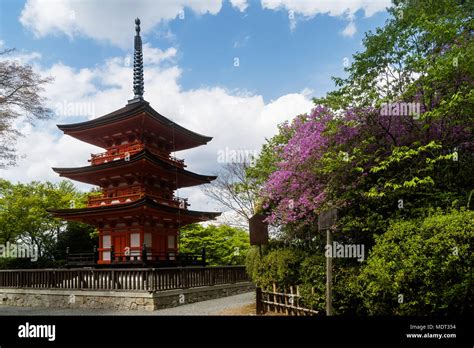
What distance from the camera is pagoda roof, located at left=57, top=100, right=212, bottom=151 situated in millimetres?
18241

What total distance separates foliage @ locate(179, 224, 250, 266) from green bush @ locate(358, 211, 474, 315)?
56.7ft

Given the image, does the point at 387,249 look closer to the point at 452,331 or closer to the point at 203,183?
the point at 452,331

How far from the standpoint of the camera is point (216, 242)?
83.4 ft

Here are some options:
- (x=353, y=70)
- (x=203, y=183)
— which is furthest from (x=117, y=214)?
(x=353, y=70)

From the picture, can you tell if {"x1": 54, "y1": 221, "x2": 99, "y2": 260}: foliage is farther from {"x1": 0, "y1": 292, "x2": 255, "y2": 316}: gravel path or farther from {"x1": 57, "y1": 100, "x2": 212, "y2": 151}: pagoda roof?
{"x1": 0, "y1": 292, "x2": 255, "y2": 316}: gravel path

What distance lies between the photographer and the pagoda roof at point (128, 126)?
59.8 ft

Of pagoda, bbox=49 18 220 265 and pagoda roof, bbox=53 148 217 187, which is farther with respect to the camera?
pagoda, bbox=49 18 220 265

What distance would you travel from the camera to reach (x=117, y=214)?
18.3m

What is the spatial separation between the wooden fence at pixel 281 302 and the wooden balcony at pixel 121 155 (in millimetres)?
10621

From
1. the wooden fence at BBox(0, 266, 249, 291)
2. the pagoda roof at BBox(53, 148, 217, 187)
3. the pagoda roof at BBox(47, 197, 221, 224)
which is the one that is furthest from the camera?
the pagoda roof at BBox(53, 148, 217, 187)
